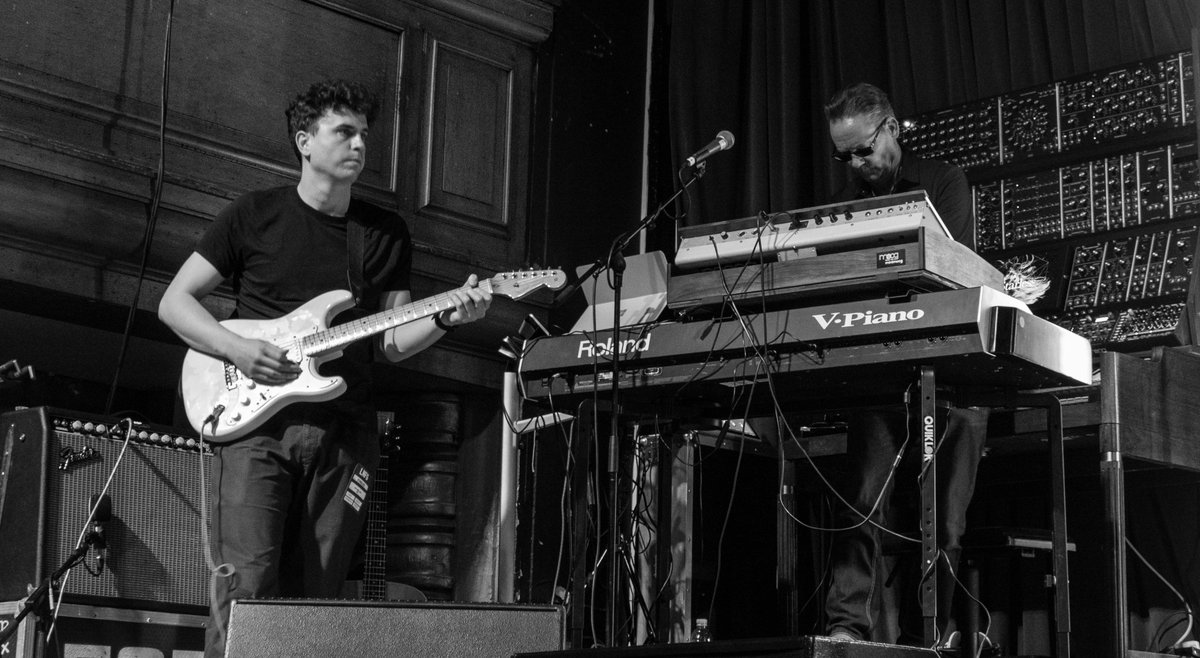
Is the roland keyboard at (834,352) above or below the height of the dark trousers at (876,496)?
above

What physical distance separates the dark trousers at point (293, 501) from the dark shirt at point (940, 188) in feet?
4.68

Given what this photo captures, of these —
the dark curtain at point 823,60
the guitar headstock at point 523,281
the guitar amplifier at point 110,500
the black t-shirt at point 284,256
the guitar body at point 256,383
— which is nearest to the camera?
the guitar body at point 256,383

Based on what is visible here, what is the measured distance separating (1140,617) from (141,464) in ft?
9.21

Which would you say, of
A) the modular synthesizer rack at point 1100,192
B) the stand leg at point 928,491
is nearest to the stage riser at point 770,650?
the stand leg at point 928,491

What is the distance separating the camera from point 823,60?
5066 mm

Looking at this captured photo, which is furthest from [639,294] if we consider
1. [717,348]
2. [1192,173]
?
[1192,173]

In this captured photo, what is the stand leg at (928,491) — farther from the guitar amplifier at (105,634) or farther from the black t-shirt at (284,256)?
the guitar amplifier at (105,634)

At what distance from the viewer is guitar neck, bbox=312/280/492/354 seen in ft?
10.4

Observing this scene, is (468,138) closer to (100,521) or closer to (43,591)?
(100,521)

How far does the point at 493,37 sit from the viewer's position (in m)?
5.16

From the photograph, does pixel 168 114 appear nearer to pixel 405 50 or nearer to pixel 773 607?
pixel 405 50

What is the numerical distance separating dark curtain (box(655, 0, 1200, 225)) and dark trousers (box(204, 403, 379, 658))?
95.9 inches

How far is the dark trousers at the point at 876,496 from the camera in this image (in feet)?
10.00

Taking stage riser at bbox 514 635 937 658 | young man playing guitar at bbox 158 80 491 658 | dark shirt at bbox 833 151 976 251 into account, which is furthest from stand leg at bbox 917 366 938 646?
young man playing guitar at bbox 158 80 491 658
